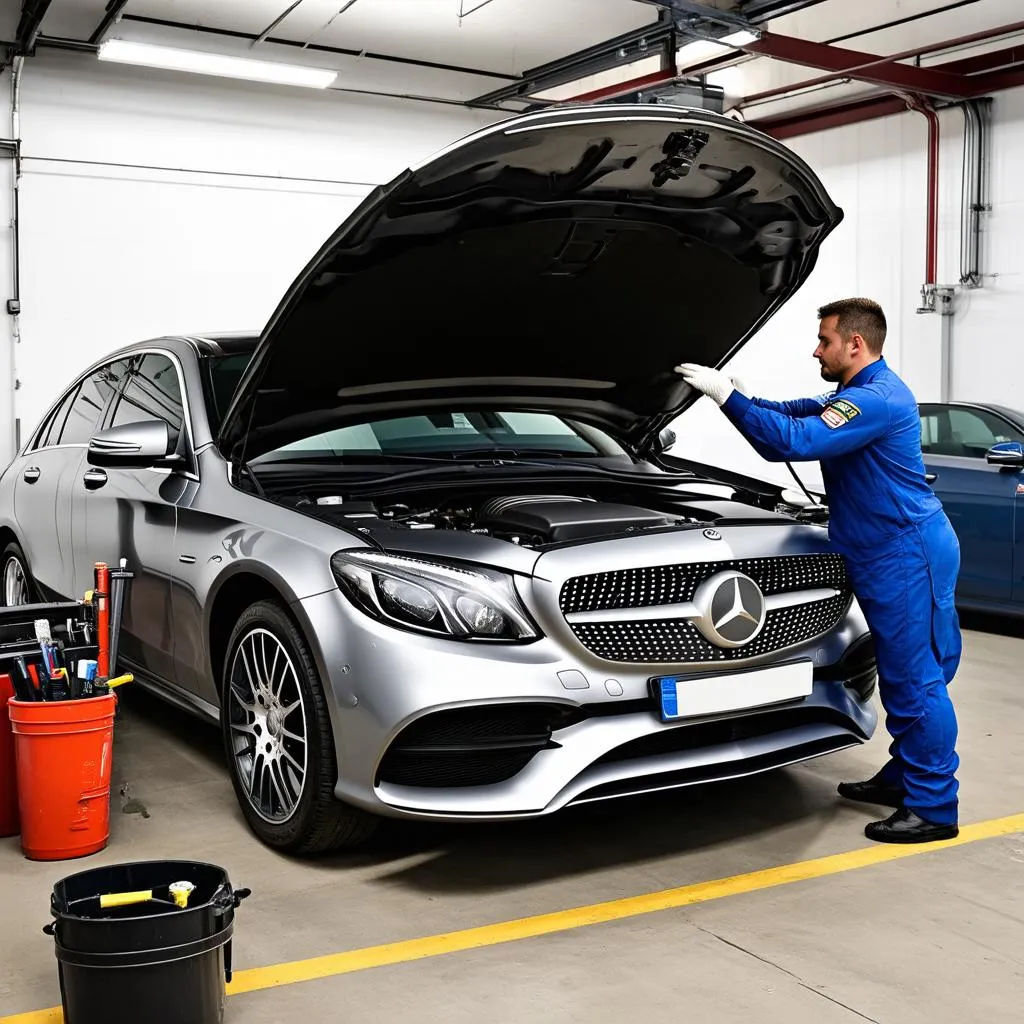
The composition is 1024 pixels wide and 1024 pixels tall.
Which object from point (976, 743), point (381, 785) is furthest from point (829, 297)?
point (381, 785)

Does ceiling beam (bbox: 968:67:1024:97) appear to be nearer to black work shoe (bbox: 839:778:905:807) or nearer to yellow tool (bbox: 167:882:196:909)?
black work shoe (bbox: 839:778:905:807)

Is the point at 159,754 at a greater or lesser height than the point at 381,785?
lesser

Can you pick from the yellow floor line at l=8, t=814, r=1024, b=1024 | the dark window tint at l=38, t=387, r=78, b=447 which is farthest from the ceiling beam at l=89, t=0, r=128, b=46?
the yellow floor line at l=8, t=814, r=1024, b=1024

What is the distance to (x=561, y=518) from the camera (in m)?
3.43

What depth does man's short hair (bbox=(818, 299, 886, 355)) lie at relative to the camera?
367cm

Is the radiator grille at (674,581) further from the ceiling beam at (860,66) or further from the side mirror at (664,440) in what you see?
the ceiling beam at (860,66)

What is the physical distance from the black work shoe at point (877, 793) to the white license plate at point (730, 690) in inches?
26.4

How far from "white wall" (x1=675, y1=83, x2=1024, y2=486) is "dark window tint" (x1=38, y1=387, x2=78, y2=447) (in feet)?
24.4

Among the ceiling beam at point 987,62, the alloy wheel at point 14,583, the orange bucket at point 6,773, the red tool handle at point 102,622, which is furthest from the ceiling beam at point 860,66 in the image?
the orange bucket at point 6,773

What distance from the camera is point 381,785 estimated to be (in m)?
3.03

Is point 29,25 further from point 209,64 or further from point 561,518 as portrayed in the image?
point 561,518

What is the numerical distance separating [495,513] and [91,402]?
2.29m

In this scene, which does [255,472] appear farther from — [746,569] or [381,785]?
[746,569]

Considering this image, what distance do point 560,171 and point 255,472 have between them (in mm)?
1311
